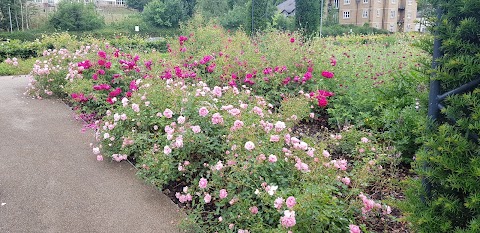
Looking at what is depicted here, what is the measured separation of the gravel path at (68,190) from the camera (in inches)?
99.2

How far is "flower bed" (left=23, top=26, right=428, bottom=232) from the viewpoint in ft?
7.42

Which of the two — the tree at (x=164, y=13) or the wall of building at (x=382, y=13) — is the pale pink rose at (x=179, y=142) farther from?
the wall of building at (x=382, y=13)

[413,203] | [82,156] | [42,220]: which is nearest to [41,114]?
[82,156]

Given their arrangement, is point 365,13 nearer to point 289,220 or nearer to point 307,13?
point 307,13

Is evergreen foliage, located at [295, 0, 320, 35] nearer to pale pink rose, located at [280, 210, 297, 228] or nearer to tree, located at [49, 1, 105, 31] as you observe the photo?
tree, located at [49, 1, 105, 31]

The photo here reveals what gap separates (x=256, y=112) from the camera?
2914 mm

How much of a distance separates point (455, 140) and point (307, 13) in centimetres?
1567

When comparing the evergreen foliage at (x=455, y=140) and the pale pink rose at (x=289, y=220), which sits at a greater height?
the evergreen foliage at (x=455, y=140)

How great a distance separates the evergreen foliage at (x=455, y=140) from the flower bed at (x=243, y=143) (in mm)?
538

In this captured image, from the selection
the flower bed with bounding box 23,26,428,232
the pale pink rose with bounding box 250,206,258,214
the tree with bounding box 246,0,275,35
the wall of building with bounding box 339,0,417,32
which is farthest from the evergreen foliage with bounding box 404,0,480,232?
the wall of building with bounding box 339,0,417,32

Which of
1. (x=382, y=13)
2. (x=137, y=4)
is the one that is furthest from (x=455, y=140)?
(x=137, y=4)

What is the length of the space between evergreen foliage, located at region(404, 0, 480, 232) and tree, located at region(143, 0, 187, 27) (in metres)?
26.6

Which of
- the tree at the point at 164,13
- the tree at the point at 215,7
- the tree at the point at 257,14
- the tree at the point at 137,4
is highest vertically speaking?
the tree at the point at 137,4

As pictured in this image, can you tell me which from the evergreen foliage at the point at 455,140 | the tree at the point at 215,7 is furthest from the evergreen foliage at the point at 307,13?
the tree at the point at 215,7
